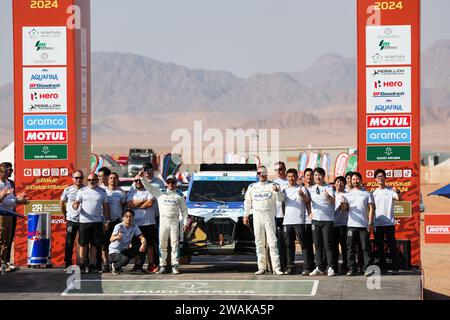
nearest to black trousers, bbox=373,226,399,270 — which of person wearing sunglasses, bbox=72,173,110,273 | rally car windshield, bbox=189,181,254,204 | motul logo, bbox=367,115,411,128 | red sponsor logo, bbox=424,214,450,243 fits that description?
motul logo, bbox=367,115,411,128

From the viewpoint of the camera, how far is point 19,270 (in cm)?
1817

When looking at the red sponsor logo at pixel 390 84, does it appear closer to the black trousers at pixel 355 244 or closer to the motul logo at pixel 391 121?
the motul logo at pixel 391 121

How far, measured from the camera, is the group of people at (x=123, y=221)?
1714cm

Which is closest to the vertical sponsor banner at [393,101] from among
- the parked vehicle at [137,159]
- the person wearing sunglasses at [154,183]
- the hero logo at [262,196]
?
the hero logo at [262,196]

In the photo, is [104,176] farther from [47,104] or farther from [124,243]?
[47,104]

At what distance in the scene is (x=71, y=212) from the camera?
698 inches

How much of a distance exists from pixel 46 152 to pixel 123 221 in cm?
309

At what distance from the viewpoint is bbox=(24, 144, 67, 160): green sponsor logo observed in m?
19.4

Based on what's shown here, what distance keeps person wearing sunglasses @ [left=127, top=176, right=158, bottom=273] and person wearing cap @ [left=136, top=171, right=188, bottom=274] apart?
284mm

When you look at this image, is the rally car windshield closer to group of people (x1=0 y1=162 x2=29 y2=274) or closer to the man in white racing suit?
the man in white racing suit

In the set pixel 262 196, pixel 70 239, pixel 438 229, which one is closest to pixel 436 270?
pixel 438 229
